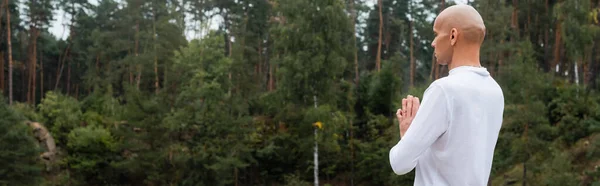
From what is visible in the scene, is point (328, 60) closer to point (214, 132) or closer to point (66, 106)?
point (214, 132)

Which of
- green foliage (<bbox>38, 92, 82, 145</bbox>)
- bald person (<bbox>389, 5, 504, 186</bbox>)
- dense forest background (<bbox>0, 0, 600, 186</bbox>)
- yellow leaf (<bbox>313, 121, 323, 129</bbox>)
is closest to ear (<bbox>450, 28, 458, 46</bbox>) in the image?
bald person (<bbox>389, 5, 504, 186</bbox>)

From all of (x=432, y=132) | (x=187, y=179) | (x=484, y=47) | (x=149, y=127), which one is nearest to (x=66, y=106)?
(x=149, y=127)

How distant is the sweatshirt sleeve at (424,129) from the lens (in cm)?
193

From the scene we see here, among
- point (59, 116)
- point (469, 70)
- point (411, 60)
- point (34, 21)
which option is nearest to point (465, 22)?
point (469, 70)

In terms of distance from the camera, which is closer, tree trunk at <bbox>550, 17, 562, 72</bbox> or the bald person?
the bald person

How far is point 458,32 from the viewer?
2068 millimetres

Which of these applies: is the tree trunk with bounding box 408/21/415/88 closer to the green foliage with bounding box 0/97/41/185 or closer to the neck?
the green foliage with bounding box 0/97/41/185

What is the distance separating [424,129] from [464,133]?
0.53ft

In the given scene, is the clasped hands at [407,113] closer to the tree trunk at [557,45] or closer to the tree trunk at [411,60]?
the tree trunk at [557,45]

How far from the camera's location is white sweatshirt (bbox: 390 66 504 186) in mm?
1947

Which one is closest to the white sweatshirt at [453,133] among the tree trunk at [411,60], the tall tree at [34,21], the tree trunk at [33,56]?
the tree trunk at [411,60]

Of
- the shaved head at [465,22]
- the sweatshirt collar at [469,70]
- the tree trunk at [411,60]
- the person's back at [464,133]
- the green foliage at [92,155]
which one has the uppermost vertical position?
the tree trunk at [411,60]

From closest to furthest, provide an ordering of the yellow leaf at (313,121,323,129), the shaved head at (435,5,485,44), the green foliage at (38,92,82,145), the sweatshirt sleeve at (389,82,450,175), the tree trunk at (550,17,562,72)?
the sweatshirt sleeve at (389,82,450,175), the shaved head at (435,5,485,44), the yellow leaf at (313,121,323,129), the tree trunk at (550,17,562,72), the green foliage at (38,92,82,145)

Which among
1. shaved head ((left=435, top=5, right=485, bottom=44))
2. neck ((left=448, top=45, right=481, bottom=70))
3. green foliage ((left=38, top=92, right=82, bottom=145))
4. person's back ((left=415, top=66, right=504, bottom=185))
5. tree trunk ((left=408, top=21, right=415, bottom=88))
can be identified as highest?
tree trunk ((left=408, top=21, right=415, bottom=88))
